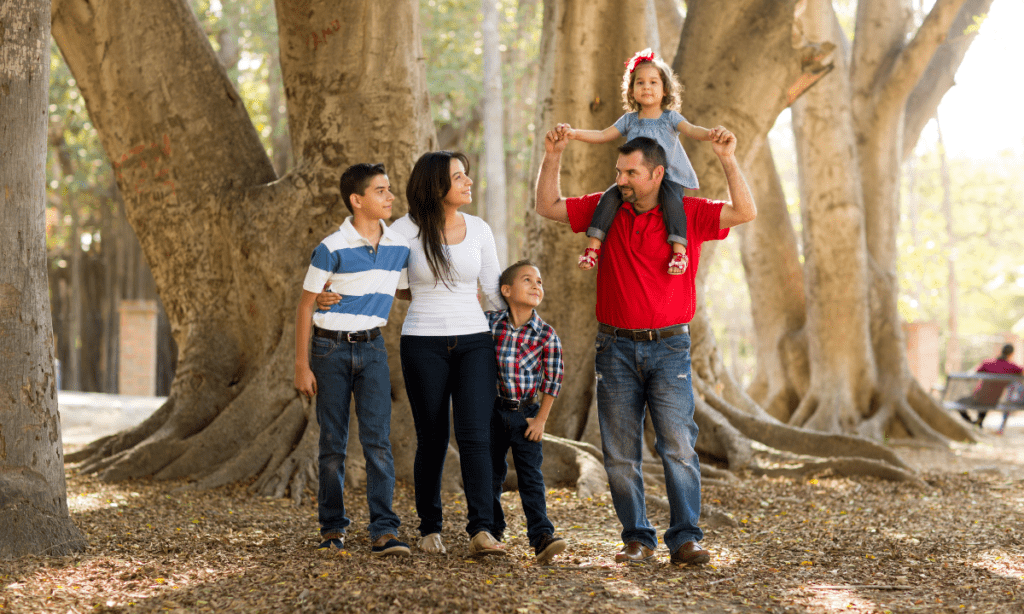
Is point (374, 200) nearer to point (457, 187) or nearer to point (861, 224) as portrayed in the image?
point (457, 187)

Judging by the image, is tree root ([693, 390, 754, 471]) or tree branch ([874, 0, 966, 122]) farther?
tree branch ([874, 0, 966, 122])

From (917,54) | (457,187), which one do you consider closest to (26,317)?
(457,187)

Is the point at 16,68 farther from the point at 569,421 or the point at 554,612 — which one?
the point at 569,421

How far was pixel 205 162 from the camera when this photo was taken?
6367mm

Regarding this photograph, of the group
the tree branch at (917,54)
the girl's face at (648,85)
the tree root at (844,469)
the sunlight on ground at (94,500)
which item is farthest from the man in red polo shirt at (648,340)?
the tree branch at (917,54)

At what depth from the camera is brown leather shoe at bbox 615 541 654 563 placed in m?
3.84

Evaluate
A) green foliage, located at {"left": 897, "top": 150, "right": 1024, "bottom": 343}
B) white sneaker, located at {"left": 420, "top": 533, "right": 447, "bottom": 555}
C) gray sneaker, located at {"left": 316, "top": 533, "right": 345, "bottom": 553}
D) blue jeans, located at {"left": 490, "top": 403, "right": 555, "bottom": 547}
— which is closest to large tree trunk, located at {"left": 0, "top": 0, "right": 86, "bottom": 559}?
gray sneaker, located at {"left": 316, "top": 533, "right": 345, "bottom": 553}

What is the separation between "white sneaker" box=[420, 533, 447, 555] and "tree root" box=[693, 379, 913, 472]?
3.96m

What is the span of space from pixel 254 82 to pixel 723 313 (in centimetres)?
2609

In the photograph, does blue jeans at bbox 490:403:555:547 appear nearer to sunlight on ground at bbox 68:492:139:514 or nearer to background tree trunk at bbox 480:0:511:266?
sunlight on ground at bbox 68:492:139:514

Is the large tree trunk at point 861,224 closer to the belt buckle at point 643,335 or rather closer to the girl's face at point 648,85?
the girl's face at point 648,85

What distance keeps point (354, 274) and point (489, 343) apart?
2.19 feet

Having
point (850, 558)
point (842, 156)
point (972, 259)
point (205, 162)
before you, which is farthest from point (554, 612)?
point (972, 259)

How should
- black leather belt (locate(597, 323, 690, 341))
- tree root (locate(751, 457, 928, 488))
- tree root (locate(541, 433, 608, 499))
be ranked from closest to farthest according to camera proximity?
black leather belt (locate(597, 323, 690, 341))
tree root (locate(541, 433, 608, 499))
tree root (locate(751, 457, 928, 488))
